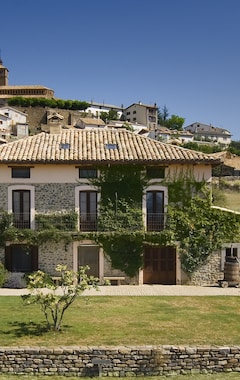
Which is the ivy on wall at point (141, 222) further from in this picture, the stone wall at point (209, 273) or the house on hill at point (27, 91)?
the house on hill at point (27, 91)

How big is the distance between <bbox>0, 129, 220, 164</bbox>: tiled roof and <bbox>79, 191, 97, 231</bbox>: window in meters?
1.92

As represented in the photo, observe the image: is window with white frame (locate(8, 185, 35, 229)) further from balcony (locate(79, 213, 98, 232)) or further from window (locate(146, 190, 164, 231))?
window (locate(146, 190, 164, 231))

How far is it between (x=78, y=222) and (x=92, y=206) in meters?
1.10

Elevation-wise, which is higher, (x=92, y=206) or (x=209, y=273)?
(x=92, y=206)

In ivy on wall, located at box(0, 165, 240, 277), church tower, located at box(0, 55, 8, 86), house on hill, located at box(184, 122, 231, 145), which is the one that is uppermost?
church tower, located at box(0, 55, 8, 86)

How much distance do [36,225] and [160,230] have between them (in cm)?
637

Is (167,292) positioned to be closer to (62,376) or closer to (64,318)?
(64,318)

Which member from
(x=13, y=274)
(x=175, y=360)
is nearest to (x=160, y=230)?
(x=13, y=274)

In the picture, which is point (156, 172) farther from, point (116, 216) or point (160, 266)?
point (160, 266)

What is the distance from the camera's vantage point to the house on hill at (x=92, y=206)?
22.9 m

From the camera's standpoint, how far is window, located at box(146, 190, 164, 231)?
918 inches

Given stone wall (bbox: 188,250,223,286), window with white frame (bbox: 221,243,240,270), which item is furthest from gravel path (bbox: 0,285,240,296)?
window with white frame (bbox: 221,243,240,270)

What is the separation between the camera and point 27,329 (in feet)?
47.1

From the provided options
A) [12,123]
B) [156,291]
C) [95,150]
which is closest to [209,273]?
[156,291]
